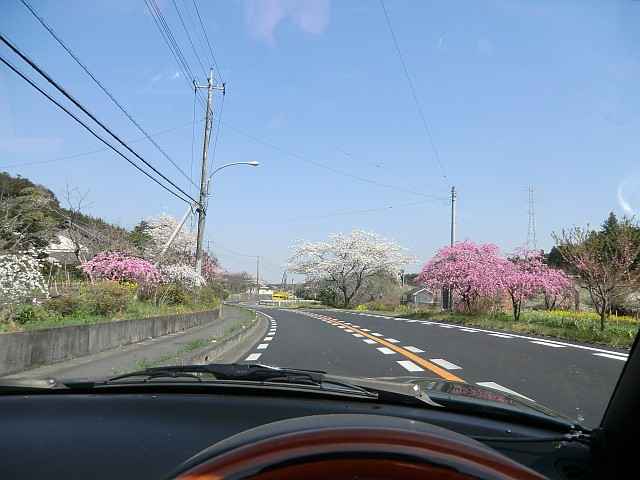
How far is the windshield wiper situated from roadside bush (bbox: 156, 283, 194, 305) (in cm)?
1482

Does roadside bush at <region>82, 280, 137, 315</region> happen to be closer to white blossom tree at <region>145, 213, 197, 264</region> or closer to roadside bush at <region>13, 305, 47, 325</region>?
roadside bush at <region>13, 305, 47, 325</region>

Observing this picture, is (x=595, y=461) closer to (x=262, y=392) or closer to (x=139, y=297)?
(x=262, y=392)

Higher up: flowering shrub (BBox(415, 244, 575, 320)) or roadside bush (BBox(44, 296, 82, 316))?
flowering shrub (BBox(415, 244, 575, 320))

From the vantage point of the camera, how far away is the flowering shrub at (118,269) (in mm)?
14219

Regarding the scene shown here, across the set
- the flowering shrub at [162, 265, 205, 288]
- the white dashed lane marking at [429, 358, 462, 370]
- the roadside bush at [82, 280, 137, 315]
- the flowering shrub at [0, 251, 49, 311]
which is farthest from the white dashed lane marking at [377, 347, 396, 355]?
the flowering shrub at [162, 265, 205, 288]

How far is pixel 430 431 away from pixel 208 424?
3.57 ft

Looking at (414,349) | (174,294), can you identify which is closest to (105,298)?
(414,349)

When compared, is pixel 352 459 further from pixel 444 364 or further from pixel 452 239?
pixel 452 239

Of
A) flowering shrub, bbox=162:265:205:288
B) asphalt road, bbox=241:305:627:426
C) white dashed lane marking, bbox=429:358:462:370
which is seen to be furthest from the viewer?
flowering shrub, bbox=162:265:205:288

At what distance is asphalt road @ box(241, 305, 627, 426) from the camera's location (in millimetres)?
6270

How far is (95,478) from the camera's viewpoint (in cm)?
155

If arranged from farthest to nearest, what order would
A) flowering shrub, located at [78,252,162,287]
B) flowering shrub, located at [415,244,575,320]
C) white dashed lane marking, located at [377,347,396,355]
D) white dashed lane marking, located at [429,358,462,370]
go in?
flowering shrub, located at [415,244,575,320], flowering shrub, located at [78,252,162,287], white dashed lane marking, located at [377,347,396,355], white dashed lane marking, located at [429,358,462,370]

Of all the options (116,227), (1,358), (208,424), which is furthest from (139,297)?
(208,424)

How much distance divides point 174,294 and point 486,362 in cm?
1395
